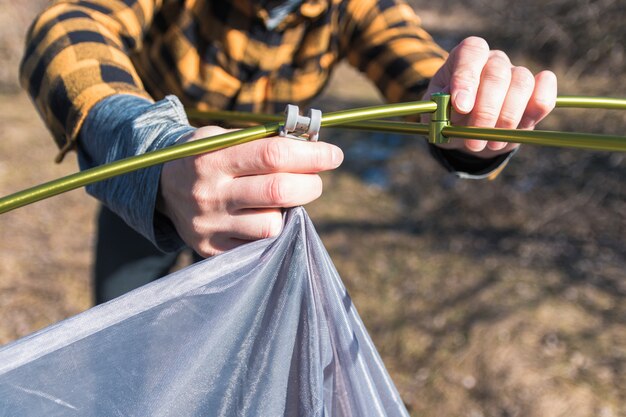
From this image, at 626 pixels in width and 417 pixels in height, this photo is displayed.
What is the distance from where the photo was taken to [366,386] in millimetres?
758

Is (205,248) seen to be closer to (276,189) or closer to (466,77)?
(276,189)

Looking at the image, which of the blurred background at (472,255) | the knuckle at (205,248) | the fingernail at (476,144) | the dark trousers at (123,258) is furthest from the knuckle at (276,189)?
the blurred background at (472,255)

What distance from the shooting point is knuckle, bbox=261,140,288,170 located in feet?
2.05

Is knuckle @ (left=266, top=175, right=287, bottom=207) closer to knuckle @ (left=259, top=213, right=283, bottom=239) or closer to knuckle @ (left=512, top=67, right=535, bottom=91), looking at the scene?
knuckle @ (left=259, top=213, right=283, bottom=239)

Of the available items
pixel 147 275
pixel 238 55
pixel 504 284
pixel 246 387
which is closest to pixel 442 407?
pixel 504 284

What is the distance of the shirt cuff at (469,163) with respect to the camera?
105 centimetres

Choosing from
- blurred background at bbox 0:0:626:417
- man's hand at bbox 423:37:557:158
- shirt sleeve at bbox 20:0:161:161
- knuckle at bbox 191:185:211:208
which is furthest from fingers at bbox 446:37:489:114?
blurred background at bbox 0:0:626:417

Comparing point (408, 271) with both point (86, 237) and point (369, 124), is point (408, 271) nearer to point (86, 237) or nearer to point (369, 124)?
point (86, 237)

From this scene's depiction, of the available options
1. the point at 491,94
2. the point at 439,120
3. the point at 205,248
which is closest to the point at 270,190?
the point at 205,248

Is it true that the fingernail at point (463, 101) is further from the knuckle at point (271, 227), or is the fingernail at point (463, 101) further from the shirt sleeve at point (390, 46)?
the shirt sleeve at point (390, 46)

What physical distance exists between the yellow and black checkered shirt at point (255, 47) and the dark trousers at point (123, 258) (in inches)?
12.3

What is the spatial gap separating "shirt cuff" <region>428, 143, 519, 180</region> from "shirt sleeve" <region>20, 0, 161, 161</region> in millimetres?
484

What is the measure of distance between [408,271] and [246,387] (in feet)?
8.30

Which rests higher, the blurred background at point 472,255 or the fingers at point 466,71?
the fingers at point 466,71
